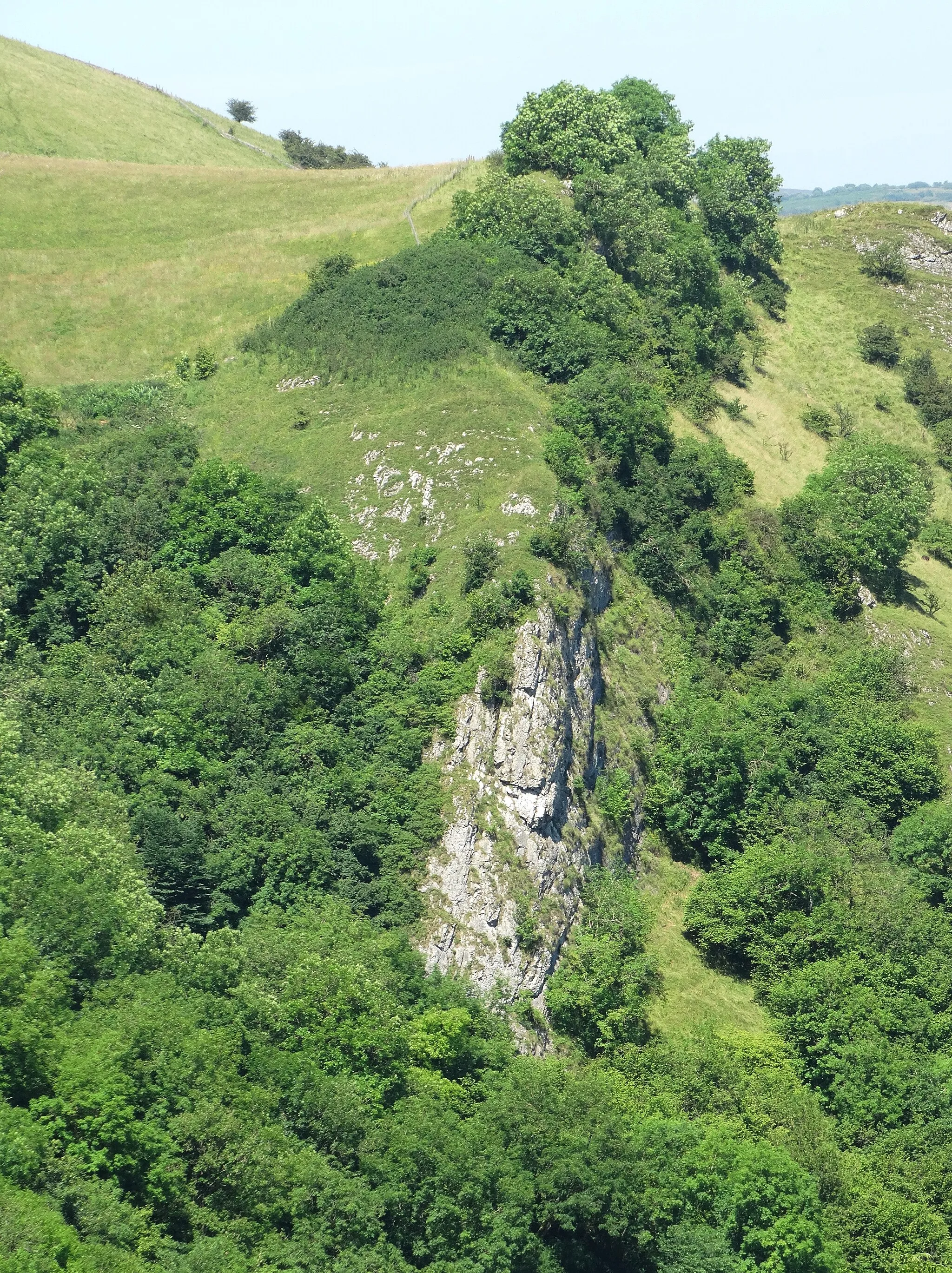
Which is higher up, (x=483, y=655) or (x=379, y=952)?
(x=483, y=655)

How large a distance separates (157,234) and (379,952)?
Answer: 2714 inches

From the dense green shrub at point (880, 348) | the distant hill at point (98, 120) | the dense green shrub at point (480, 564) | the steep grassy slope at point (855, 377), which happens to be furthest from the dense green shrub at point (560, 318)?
the distant hill at point (98, 120)

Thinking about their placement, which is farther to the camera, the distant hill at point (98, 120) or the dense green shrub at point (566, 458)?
the distant hill at point (98, 120)

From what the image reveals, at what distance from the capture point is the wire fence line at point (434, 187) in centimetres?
10031

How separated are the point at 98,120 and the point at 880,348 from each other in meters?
78.1

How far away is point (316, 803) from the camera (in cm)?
5819

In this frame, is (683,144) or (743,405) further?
(683,144)

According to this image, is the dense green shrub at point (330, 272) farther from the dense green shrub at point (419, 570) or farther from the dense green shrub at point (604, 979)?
the dense green shrub at point (604, 979)

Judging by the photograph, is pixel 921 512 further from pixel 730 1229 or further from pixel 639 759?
pixel 730 1229

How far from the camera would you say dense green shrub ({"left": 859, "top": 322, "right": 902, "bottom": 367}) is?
109 meters

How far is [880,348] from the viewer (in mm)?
109062

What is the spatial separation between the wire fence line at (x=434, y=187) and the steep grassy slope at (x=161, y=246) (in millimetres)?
554

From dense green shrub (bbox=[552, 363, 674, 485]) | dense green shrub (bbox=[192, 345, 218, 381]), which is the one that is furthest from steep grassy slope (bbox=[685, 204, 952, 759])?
dense green shrub (bbox=[192, 345, 218, 381])

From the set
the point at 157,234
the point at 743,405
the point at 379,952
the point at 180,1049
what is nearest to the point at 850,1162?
the point at 379,952
